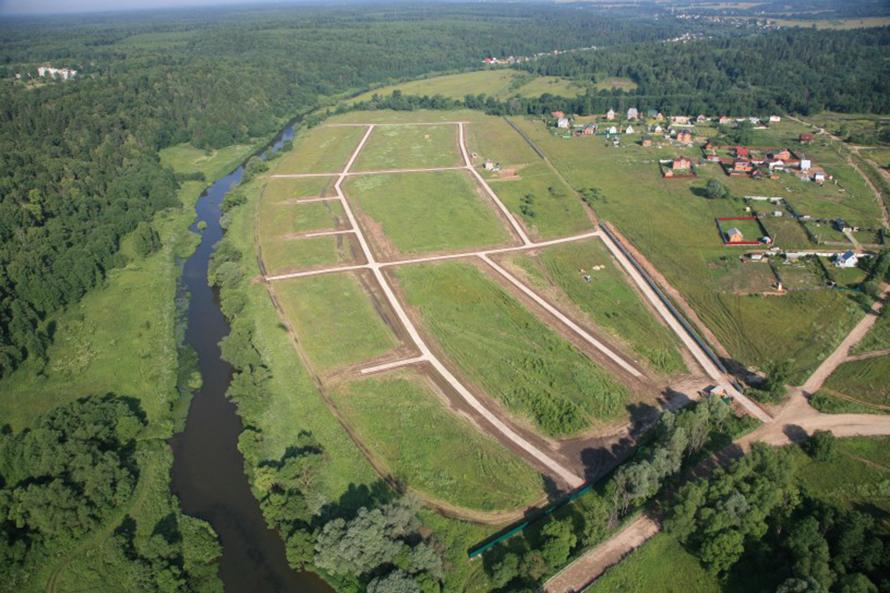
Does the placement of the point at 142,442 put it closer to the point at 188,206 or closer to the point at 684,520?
the point at 684,520


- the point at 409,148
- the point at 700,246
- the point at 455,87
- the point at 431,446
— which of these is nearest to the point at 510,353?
the point at 431,446

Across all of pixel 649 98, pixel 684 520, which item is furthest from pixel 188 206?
pixel 649 98

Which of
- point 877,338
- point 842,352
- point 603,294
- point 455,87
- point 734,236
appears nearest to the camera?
point 842,352

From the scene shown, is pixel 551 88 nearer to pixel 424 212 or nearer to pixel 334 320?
pixel 424 212

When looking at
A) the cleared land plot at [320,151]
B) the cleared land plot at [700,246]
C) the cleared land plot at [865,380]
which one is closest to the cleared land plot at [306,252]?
the cleared land plot at [320,151]

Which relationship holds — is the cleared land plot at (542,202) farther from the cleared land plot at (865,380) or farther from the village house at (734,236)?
the cleared land plot at (865,380)

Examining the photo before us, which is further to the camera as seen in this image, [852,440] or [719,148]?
[719,148]
